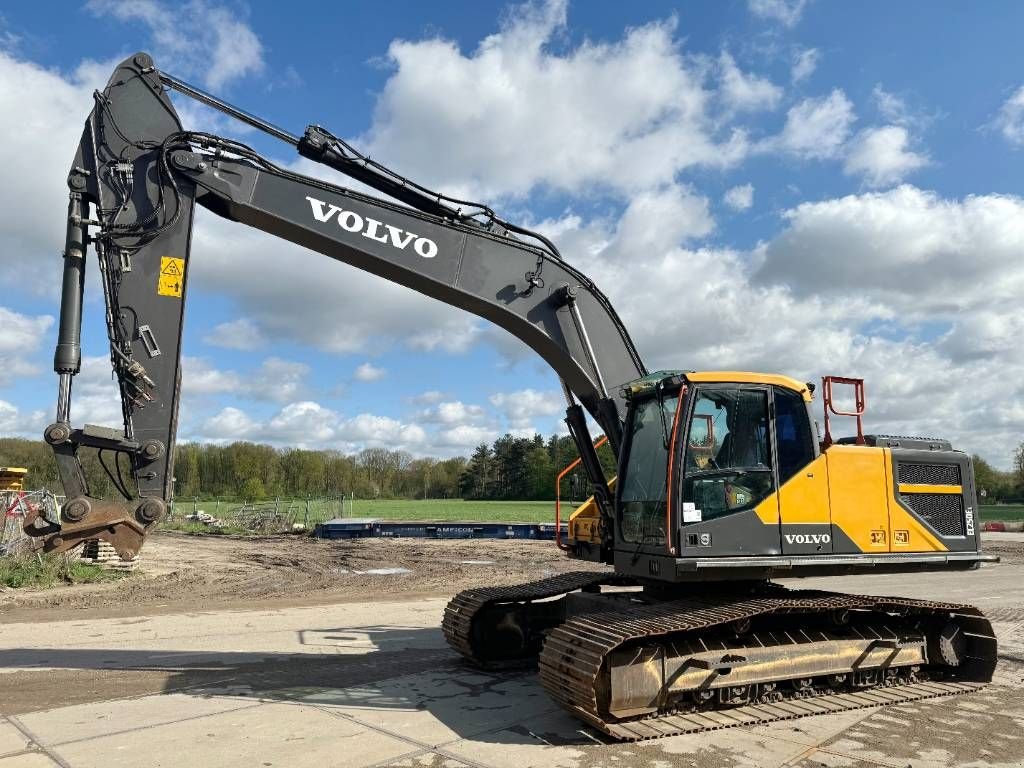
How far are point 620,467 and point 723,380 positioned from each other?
1.36m

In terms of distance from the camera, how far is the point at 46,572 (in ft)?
56.1

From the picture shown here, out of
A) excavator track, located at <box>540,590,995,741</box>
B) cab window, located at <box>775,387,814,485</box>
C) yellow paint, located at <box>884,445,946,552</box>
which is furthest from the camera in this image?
yellow paint, located at <box>884,445,946,552</box>

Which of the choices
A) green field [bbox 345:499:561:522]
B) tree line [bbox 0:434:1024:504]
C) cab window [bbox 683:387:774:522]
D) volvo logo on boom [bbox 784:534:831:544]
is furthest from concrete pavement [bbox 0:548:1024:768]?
tree line [bbox 0:434:1024:504]

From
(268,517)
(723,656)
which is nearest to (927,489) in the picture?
(723,656)

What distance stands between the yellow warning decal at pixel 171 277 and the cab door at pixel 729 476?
483cm

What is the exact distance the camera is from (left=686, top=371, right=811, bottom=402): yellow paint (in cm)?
748

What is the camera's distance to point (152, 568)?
67.2 feet

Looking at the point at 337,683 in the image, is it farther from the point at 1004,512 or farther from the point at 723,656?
the point at 1004,512

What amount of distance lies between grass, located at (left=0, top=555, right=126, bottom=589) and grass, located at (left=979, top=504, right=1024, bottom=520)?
52.5 m

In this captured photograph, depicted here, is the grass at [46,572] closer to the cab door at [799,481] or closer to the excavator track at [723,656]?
the excavator track at [723,656]

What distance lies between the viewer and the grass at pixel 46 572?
54.4ft

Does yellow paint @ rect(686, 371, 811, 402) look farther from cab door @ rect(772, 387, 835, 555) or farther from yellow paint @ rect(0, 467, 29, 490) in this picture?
yellow paint @ rect(0, 467, 29, 490)

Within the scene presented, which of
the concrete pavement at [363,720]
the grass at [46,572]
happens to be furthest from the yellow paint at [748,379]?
the grass at [46,572]

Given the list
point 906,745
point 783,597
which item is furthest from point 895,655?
point 906,745
